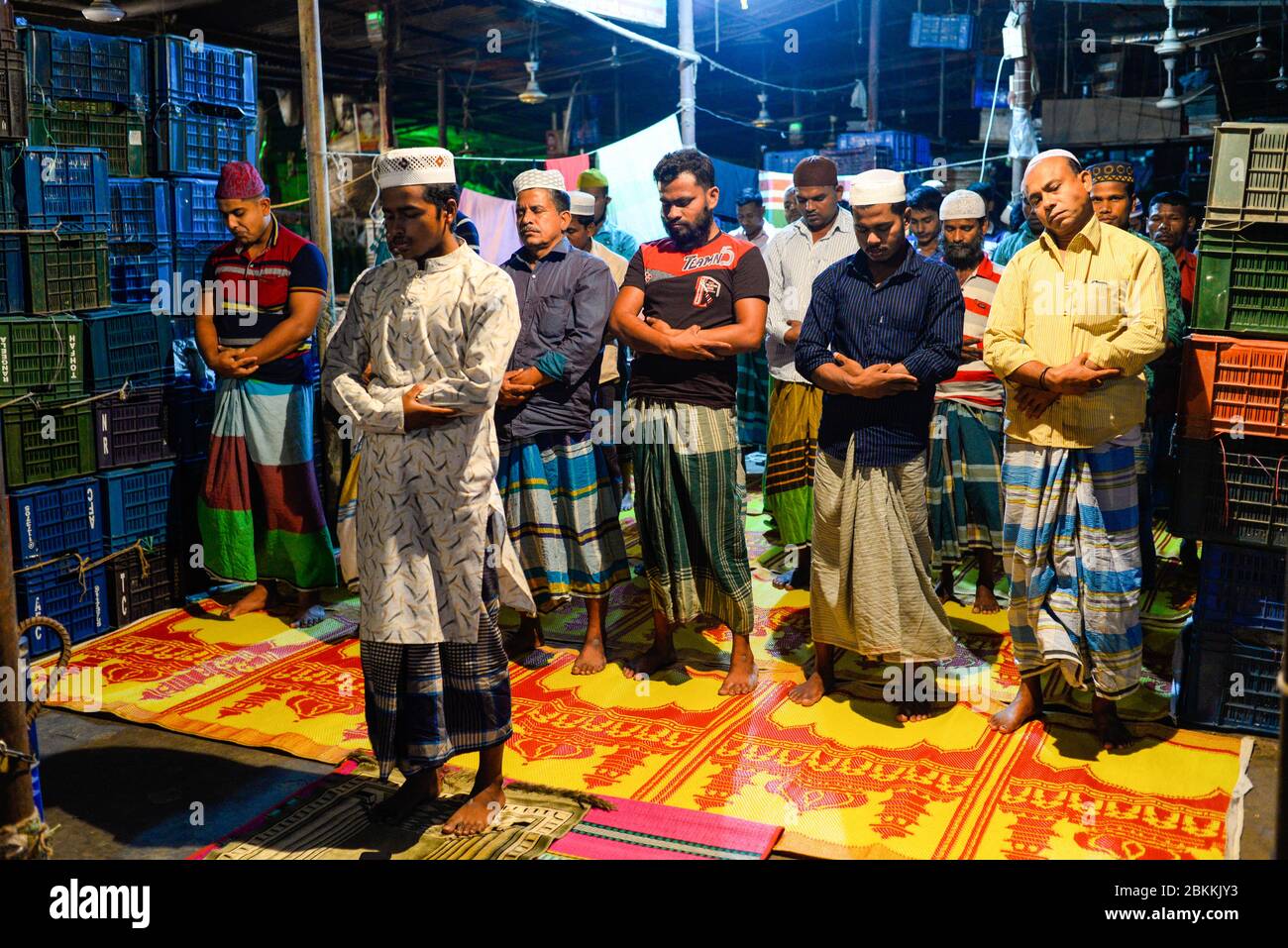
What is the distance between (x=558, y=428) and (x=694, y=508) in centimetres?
75

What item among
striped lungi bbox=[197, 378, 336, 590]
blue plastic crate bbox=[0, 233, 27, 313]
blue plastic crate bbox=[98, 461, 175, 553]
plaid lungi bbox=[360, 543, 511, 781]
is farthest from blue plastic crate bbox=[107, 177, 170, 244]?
plaid lungi bbox=[360, 543, 511, 781]

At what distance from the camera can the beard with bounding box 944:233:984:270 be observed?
5.74 meters

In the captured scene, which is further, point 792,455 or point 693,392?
point 792,455

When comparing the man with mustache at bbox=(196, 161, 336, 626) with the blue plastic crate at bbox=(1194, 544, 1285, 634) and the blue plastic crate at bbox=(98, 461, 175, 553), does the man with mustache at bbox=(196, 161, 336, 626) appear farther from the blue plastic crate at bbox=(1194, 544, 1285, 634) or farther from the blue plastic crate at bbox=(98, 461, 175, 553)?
the blue plastic crate at bbox=(1194, 544, 1285, 634)

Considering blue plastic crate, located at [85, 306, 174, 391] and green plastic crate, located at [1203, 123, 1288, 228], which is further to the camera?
blue plastic crate, located at [85, 306, 174, 391]

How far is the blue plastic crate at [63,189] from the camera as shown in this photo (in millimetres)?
5316

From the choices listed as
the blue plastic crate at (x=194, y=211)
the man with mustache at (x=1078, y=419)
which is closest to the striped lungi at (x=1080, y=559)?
the man with mustache at (x=1078, y=419)

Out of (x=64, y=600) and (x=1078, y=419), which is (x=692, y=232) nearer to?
(x=1078, y=419)

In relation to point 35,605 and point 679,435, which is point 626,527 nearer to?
point 679,435

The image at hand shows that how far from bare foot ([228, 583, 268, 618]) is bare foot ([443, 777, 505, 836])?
8.83ft

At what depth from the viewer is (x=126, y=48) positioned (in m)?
6.06

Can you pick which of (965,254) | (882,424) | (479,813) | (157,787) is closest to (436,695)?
(479,813)

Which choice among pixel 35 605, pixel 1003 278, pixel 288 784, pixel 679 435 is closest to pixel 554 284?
pixel 679 435

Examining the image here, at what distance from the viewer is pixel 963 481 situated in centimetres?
579
